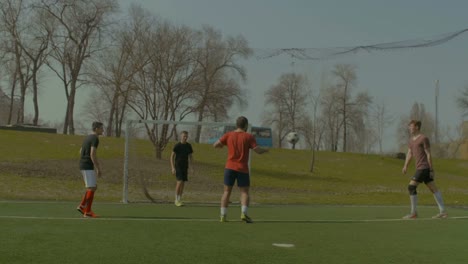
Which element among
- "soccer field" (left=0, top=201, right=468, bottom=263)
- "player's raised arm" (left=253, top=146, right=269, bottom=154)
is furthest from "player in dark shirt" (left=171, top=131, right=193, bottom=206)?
"player's raised arm" (left=253, top=146, right=269, bottom=154)

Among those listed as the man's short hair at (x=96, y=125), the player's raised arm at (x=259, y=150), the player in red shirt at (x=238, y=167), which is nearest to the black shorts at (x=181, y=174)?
the man's short hair at (x=96, y=125)

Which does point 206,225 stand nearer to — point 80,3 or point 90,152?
point 90,152

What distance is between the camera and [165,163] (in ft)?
67.9

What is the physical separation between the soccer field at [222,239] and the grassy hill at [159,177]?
4.33m

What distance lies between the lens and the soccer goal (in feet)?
58.9

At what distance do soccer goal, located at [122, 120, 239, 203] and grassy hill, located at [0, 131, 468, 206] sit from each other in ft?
0.12

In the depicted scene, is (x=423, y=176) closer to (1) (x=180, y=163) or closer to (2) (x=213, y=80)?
(1) (x=180, y=163)

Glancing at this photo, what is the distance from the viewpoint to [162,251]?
263 inches

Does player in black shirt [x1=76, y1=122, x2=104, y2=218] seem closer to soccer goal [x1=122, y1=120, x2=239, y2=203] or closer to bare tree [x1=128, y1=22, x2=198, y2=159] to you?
soccer goal [x1=122, y1=120, x2=239, y2=203]

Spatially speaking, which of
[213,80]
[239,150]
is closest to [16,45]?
[213,80]

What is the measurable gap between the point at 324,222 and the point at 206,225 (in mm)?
2541

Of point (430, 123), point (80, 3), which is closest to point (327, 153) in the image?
point (80, 3)

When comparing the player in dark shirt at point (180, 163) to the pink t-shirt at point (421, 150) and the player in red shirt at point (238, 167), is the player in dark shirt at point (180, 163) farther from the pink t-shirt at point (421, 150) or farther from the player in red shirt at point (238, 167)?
the pink t-shirt at point (421, 150)

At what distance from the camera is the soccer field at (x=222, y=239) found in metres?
6.41
